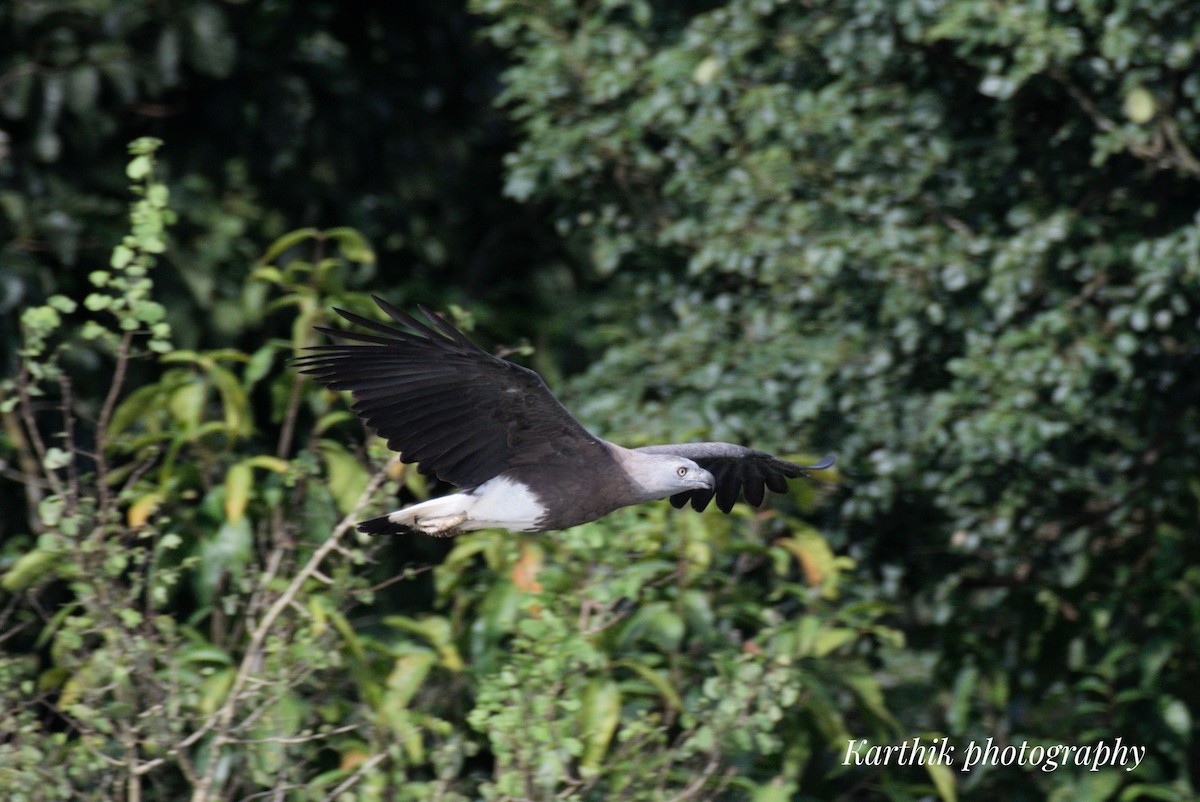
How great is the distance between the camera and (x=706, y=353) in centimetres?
818

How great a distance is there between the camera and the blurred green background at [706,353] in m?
6.55

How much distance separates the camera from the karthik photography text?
715cm

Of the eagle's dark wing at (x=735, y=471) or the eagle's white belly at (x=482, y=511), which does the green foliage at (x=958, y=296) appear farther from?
the eagle's white belly at (x=482, y=511)

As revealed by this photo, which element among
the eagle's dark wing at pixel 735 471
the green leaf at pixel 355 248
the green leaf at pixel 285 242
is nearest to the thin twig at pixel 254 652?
the eagle's dark wing at pixel 735 471

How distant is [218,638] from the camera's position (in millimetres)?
6504

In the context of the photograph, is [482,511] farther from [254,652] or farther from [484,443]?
[254,652]

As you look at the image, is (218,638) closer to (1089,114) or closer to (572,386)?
(572,386)

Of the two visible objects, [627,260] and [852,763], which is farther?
[627,260]

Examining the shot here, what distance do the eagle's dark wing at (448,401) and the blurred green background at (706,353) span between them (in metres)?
0.31

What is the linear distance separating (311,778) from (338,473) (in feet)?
4.26

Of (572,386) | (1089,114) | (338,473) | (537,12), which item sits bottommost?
(338,473)

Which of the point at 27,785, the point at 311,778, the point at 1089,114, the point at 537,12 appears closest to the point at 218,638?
the point at 311,778

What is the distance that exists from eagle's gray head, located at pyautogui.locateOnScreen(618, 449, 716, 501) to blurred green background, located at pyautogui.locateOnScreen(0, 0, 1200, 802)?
44 cm

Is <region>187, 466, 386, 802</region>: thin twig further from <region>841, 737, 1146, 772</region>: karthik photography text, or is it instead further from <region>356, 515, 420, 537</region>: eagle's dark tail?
<region>841, 737, 1146, 772</region>: karthik photography text
